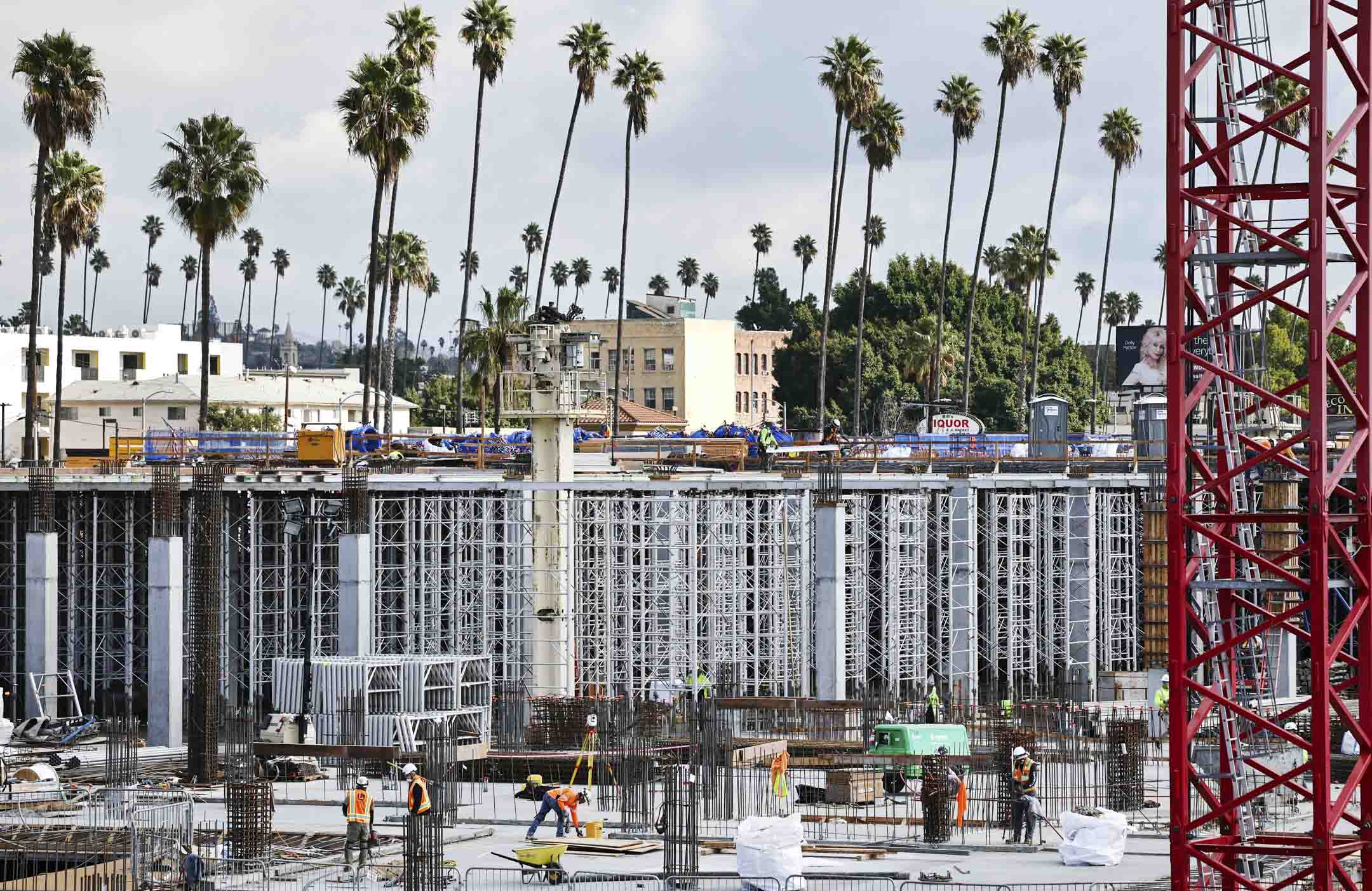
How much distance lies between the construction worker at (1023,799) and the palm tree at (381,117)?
1523 inches

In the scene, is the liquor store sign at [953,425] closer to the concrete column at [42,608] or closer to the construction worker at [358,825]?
the concrete column at [42,608]

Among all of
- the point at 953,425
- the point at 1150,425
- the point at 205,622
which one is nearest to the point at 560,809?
the point at 205,622

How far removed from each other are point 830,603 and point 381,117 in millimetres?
28486

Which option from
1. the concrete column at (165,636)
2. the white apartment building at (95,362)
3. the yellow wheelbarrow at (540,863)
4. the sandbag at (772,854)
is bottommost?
the yellow wheelbarrow at (540,863)

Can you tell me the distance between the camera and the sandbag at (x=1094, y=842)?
30.0 metres

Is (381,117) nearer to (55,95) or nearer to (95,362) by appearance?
(55,95)

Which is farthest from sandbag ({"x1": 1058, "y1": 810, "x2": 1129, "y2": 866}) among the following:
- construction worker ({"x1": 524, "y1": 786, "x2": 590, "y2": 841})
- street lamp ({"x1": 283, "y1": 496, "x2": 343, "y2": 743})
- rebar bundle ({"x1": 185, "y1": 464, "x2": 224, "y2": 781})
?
rebar bundle ({"x1": 185, "y1": 464, "x2": 224, "y2": 781})

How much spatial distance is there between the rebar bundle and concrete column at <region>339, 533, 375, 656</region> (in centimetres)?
302

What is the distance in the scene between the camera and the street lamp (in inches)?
1721

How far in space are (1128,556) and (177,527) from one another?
1060 inches

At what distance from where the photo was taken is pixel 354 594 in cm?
4938

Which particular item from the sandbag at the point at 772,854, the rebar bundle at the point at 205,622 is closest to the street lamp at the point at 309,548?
the rebar bundle at the point at 205,622

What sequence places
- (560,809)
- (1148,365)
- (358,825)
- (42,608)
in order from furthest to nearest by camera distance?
1. (1148,365)
2. (42,608)
3. (560,809)
4. (358,825)

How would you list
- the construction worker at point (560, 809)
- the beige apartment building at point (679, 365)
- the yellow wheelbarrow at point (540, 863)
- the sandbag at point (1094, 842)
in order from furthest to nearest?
the beige apartment building at point (679, 365), the construction worker at point (560, 809), the sandbag at point (1094, 842), the yellow wheelbarrow at point (540, 863)
